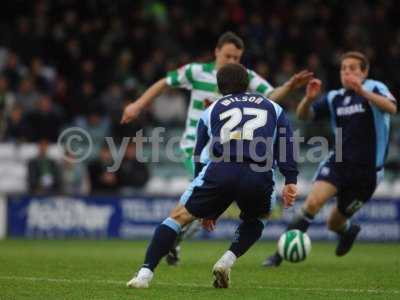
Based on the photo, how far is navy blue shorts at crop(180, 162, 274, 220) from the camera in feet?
27.3

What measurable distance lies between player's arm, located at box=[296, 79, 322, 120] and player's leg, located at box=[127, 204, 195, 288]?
8.83 ft

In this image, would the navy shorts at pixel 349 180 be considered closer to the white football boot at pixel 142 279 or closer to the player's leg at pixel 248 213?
the player's leg at pixel 248 213

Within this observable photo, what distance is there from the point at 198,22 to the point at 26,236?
21.6 feet

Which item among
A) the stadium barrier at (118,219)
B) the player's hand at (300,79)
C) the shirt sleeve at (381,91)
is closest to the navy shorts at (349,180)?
the shirt sleeve at (381,91)

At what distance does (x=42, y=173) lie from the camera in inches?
708

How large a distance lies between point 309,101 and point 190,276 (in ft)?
8.61

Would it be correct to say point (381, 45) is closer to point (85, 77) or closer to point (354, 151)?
point (85, 77)

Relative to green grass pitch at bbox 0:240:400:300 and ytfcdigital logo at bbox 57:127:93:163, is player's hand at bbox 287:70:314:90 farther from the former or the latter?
ytfcdigital logo at bbox 57:127:93:163

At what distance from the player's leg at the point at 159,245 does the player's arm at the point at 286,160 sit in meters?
0.84

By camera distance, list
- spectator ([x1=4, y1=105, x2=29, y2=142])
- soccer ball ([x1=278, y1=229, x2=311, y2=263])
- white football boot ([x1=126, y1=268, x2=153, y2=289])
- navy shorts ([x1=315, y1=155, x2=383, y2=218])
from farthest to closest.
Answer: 1. spectator ([x1=4, y1=105, x2=29, y2=142])
2. navy shorts ([x1=315, y1=155, x2=383, y2=218])
3. soccer ball ([x1=278, y1=229, x2=311, y2=263])
4. white football boot ([x1=126, y1=268, x2=153, y2=289])

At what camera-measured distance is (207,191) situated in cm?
838

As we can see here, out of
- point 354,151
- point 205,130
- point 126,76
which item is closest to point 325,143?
point 126,76

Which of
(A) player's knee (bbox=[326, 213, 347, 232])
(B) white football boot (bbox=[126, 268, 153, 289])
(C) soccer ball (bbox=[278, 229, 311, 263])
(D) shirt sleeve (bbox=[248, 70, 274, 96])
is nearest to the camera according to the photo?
(B) white football boot (bbox=[126, 268, 153, 289])

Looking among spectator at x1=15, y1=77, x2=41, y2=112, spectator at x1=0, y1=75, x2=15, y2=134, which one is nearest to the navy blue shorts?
spectator at x1=0, y1=75, x2=15, y2=134
